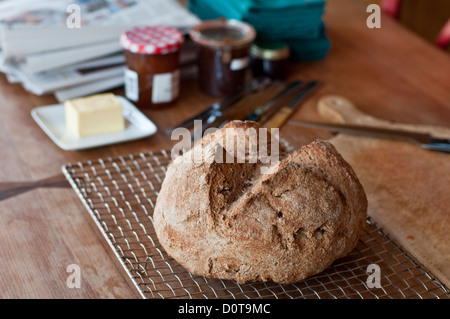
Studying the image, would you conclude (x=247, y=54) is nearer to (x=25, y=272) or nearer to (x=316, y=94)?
(x=316, y=94)

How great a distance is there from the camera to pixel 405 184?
1198 mm

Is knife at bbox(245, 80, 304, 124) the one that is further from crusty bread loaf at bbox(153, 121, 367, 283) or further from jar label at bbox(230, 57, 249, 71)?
crusty bread loaf at bbox(153, 121, 367, 283)

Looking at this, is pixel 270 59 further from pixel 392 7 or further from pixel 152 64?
pixel 392 7

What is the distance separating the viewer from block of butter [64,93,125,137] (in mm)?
1262

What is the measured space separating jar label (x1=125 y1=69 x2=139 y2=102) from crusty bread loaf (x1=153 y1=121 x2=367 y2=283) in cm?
58

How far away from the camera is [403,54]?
184 cm

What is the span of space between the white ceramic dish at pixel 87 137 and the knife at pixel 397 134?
45 centimetres

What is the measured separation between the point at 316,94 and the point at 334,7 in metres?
0.70

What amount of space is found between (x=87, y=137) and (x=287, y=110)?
51 cm

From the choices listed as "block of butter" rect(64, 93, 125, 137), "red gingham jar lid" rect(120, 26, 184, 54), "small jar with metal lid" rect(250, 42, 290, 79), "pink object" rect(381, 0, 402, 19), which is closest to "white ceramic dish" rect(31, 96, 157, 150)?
"block of butter" rect(64, 93, 125, 137)

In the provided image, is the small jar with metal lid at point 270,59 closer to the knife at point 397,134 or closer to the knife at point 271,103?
the knife at point 271,103

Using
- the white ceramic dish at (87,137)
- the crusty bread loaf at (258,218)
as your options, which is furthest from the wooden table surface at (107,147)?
the crusty bread loaf at (258,218)

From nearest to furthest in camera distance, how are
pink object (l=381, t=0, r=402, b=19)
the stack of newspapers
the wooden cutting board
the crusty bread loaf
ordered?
1. the crusty bread loaf
2. the wooden cutting board
3. the stack of newspapers
4. pink object (l=381, t=0, r=402, b=19)

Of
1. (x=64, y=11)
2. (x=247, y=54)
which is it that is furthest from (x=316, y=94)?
(x=64, y=11)
